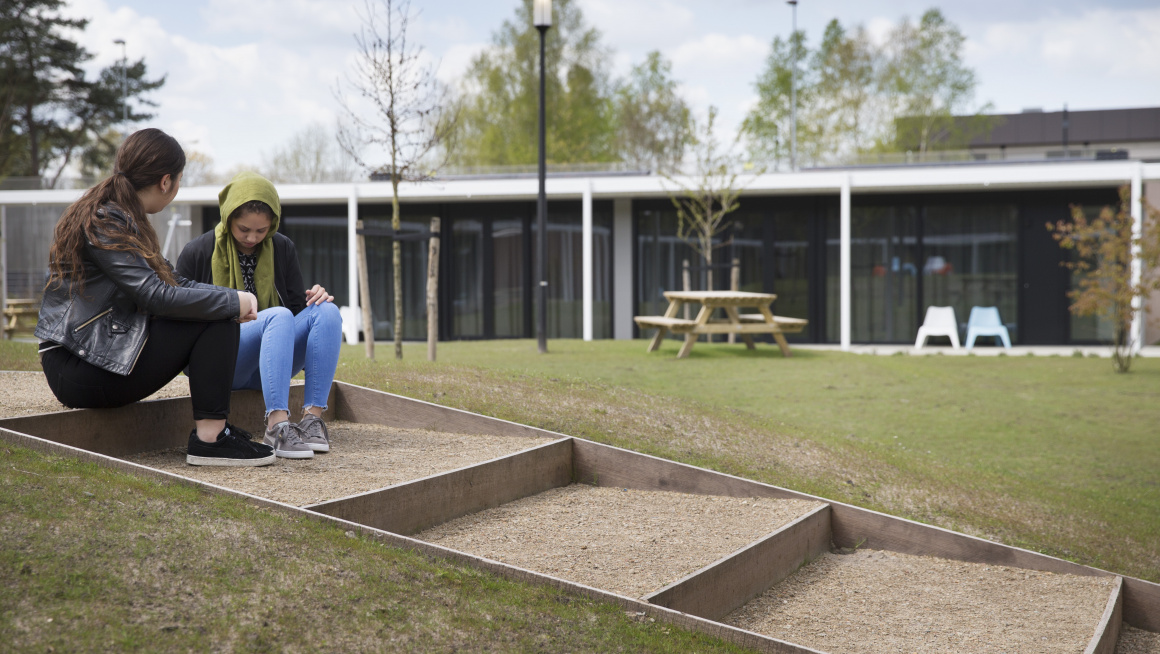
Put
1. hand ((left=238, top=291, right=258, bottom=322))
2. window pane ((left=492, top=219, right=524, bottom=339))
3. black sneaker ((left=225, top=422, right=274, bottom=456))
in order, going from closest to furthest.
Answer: hand ((left=238, top=291, right=258, bottom=322)), black sneaker ((left=225, top=422, right=274, bottom=456)), window pane ((left=492, top=219, right=524, bottom=339))

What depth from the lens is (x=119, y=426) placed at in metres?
3.31

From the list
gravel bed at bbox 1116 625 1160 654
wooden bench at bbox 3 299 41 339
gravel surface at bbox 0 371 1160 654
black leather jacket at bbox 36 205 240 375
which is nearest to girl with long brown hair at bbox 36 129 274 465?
black leather jacket at bbox 36 205 240 375

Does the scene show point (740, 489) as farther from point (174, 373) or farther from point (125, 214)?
point (125, 214)

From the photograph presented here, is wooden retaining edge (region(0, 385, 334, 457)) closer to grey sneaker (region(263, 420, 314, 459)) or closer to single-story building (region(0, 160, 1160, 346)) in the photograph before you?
grey sneaker (region(263, 420, 314, 459))

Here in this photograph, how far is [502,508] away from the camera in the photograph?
3439 millimetres

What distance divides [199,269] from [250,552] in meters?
1.89

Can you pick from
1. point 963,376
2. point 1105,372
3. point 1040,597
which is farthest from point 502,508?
point 1105,372

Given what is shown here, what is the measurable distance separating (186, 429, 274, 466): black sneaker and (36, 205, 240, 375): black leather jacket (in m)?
0.37

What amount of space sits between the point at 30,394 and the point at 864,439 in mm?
5452

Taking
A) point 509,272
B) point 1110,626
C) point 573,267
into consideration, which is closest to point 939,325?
point 573,267

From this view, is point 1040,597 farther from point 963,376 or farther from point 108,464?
point 963,376

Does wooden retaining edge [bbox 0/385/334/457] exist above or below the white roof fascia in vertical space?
below

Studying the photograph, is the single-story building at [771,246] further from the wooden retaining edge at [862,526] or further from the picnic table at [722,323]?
the wooden retaining edge at [862,526]

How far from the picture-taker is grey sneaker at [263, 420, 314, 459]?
11.3 feet
